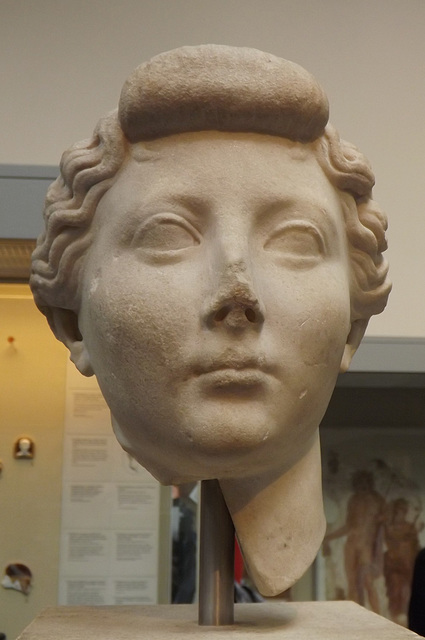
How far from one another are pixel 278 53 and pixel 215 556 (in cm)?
204

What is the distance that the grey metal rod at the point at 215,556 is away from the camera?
229cm

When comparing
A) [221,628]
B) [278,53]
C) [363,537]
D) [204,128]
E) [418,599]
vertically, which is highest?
[278,53]

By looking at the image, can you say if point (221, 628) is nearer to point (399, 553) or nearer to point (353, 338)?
point (353, 338)

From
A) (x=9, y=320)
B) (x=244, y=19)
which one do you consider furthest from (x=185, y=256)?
(x=244, y=19)

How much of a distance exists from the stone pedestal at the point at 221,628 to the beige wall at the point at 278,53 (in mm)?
1261

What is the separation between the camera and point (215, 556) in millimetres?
2336

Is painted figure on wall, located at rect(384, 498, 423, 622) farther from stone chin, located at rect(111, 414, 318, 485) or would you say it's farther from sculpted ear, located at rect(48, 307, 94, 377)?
sculpted ear, located at rect(48, 307, 94, 377)

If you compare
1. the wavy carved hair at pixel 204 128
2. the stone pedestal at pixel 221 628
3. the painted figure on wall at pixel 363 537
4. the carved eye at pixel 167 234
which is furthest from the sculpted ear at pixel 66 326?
the painted figure on wall at pixel 363 537

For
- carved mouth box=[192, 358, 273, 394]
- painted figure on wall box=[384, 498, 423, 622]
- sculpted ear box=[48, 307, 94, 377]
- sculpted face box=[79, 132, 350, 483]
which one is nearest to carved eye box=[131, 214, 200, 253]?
sculpted face box=[79, 132, 350, 483]

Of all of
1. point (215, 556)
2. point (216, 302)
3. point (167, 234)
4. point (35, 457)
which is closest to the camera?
point (216, 302)

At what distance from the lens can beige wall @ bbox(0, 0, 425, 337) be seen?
132 inches

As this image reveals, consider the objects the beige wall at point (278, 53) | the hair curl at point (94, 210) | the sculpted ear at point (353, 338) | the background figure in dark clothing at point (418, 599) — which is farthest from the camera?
the beige wall at point (278, 53)

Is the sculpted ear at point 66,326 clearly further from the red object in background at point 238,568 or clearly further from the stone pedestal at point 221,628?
the red object in background at point 238,568

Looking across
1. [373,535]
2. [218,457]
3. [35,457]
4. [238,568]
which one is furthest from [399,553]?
[218,457]
